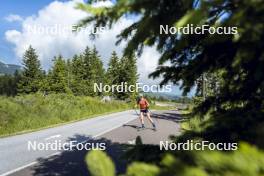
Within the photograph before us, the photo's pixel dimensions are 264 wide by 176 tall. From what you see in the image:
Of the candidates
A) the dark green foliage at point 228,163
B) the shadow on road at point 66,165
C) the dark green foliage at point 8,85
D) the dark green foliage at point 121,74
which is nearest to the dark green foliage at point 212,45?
the dark green foliage at point 228,163

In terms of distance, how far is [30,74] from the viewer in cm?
8681

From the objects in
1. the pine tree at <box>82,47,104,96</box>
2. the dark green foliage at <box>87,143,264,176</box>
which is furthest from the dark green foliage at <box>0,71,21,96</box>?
the dark green foliage at <box>87,143,264,176</box>

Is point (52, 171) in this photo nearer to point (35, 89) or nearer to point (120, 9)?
point (120, 9)

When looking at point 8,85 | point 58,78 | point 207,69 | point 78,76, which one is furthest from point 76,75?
point 207,69

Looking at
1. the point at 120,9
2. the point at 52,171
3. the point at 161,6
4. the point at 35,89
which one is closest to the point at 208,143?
the point at 161,6

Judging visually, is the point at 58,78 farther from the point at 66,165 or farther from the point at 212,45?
the point at 212,45

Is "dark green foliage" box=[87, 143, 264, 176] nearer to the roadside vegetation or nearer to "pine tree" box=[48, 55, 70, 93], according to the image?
the roadside vegetation

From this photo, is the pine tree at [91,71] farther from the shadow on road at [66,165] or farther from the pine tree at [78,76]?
the shadow on road at [66,165]

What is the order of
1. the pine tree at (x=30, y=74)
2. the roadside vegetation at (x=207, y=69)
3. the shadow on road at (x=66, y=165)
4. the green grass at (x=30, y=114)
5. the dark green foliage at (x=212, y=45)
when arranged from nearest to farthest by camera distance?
the roadside vegetation at (x=207, y=69)
the dark green foliage at (x=212, y=45)
the shadow on road at (x=66, y=165)
the green grass at (x=30, y=114)
the pine tree at (x=30, y=74)

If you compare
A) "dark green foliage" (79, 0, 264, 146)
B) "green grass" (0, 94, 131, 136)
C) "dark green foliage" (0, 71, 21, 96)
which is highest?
"dark green foliage" (0, 71, 21, 96)

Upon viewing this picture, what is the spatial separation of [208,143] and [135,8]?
4.42ft

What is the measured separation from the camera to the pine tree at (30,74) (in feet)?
283

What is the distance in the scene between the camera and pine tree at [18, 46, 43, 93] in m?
86.1

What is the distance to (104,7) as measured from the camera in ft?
9.71
